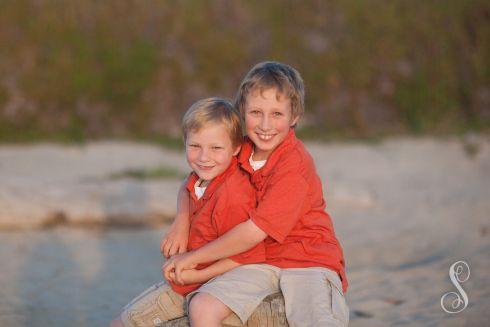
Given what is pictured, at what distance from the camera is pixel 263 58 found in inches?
448

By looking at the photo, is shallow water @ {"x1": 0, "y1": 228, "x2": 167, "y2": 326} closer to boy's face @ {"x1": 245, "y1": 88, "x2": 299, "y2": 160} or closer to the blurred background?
the blurred background

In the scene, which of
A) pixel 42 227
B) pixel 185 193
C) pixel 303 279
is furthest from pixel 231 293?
pixel 42 227

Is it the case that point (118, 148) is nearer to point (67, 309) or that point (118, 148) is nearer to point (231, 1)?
point (231, 1)

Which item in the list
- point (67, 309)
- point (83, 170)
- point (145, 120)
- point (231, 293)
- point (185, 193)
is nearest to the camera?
point (231, 293)

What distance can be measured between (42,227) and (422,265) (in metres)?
3.26

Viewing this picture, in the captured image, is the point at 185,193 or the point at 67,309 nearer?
the point at 185,193

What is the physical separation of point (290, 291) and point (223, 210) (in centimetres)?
42

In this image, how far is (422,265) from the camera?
519 cm

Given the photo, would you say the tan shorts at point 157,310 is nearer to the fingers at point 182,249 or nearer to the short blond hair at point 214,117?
the fingers at point 182,249

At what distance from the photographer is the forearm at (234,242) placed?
2.82m

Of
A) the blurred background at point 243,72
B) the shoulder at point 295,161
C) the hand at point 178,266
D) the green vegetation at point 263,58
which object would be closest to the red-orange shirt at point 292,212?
the shoulder at point 295,161

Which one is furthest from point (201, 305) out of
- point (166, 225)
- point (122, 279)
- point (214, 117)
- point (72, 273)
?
point (166, 225)

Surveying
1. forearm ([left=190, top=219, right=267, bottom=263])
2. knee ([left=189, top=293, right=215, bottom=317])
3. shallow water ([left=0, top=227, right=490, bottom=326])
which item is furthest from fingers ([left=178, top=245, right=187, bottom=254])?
shallow water ([left=0, top=227, right=490, bottom=326])

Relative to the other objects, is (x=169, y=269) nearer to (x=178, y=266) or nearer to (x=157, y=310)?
(x=178, y=266)
